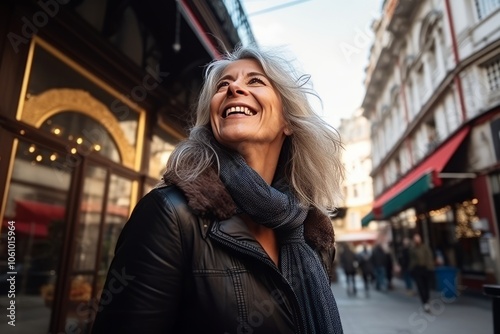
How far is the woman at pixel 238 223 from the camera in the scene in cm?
101

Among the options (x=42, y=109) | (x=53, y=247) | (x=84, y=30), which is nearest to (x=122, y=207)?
(x=53, y=247)

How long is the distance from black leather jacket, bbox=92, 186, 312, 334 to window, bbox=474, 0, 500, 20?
513 inches

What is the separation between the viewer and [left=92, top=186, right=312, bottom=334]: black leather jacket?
971 millimetres

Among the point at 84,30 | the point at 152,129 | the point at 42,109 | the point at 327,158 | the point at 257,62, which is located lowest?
the point at 327,158

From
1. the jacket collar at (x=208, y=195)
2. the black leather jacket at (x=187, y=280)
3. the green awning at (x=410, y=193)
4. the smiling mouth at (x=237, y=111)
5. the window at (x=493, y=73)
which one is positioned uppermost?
the window at (x=493, y=73)

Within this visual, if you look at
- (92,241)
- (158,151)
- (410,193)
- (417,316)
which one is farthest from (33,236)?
(410,193)

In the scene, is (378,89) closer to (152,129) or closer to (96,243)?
(152,129)

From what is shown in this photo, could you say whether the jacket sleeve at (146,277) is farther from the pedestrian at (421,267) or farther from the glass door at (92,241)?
the pedestrian at (421,267)

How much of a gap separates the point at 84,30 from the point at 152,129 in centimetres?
200

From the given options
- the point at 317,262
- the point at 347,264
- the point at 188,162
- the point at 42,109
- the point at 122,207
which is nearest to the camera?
the point at 188,162

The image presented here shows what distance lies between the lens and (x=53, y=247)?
4156mm

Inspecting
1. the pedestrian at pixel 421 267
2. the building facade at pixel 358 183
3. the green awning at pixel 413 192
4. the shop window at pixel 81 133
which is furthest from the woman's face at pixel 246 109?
the building facade at pixel 358 183

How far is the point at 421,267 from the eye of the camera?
9609 millimetres

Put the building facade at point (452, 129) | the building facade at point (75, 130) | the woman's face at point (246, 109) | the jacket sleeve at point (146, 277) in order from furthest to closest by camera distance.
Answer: the building facade at point (452, 129) < the building facade at point (75, 130) < the woman's face at point (246, 109) < the jacket sleeve at point (146, 277)
